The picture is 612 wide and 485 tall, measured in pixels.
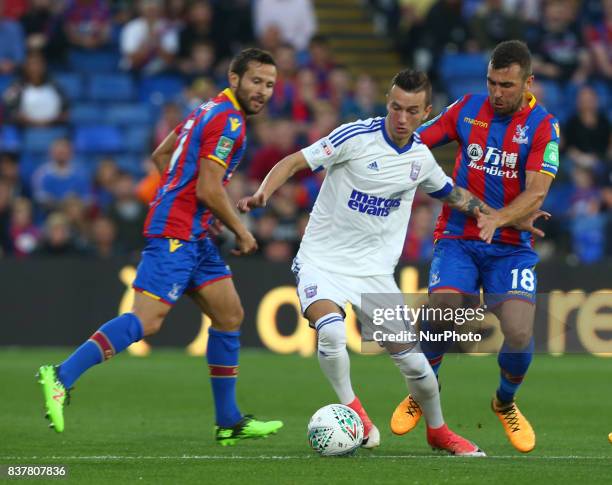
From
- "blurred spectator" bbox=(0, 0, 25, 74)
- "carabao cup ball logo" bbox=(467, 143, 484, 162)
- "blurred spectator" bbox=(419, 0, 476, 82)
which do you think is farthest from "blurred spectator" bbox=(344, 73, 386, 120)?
"carabao cup ball logo" bbox=(467, 143, 484, 162)

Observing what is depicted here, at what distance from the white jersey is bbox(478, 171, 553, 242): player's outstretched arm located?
1.19 ft

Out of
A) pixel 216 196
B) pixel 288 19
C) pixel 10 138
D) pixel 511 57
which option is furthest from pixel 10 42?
pixel 511 57

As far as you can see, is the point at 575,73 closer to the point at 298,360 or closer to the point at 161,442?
the point at 298,360

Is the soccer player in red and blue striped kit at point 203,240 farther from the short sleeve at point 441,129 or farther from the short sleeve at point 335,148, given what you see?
the short sleeve at point 441,129

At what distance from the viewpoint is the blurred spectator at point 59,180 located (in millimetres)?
16922

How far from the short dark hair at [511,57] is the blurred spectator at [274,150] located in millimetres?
8655

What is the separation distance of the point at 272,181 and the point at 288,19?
1205cm

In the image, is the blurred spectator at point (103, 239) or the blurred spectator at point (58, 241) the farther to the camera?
the blurred spectator at point (103, 239)

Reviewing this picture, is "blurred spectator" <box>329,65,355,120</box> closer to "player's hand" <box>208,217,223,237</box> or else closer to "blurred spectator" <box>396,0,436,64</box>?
"blurred spectator" <box>396,0,436,64</box>

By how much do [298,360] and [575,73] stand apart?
652cm

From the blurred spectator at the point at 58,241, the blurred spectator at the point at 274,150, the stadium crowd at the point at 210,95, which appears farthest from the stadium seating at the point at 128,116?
the blurred spectator at the point at 58,241

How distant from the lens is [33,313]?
1590 centimetres

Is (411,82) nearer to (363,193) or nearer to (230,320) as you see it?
(363,193)

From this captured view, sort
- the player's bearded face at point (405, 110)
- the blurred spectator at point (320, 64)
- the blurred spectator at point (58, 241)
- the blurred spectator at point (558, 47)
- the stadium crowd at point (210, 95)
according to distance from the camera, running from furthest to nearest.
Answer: the blurred spectator at point (558, 47) → the blurred spectator at point (320, 64) → the stadium crowd at point (210, 95) → the blurred spectator at point (58, 241) → the player's bearded face at point (405, 110)
